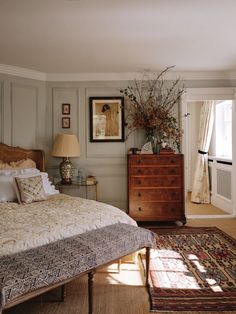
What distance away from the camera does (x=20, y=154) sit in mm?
4484

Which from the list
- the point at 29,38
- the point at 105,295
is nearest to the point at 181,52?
the point at 29,38

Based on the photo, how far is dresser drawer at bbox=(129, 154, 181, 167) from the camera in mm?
4508

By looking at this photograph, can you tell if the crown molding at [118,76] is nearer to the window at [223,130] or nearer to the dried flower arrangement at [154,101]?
the dried flower arrangement at [154,101]

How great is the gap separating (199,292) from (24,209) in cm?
183

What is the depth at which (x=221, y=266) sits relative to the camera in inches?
119

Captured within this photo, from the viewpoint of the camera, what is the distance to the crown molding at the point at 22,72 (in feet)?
14.7

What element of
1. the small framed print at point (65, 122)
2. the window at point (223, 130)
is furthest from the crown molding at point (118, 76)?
the window at point (223, 130)

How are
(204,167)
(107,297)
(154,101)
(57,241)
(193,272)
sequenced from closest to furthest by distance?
(57,241) < (107,297) < (193,272) < (154,101) < (204,167)

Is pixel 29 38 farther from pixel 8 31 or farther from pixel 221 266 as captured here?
pixel 221 266

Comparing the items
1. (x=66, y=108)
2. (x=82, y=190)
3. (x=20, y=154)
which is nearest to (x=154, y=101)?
(x=66, y=108)

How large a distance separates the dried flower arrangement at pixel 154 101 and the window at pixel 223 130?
63.3 inches

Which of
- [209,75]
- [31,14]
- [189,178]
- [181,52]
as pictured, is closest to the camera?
[31,14]

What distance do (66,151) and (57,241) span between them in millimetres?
2362

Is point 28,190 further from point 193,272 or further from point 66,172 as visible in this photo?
point 193,272
